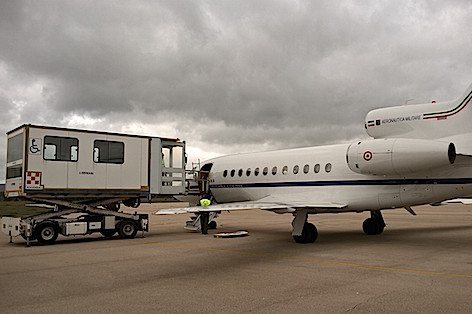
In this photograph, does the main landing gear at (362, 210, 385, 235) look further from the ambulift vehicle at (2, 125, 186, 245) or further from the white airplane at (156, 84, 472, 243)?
the ambulift vehicle at (2, 125, 186, 245)

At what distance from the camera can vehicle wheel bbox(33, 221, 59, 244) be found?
14.5 metres

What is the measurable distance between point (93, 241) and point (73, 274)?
6885 millimetres

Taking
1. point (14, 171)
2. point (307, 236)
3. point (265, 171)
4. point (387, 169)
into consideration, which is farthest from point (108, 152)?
point (387, 169)

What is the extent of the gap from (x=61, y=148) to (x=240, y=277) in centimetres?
907

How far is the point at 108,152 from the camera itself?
51.7 ft

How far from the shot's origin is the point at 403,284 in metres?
7.71

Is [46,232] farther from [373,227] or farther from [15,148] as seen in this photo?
[373,227]

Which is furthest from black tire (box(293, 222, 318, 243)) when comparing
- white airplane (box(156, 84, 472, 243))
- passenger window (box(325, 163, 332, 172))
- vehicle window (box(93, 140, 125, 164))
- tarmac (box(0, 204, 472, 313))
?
vehicle window (box(93, 140, 125, 164))

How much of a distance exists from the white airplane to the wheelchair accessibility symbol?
5860 millimetres

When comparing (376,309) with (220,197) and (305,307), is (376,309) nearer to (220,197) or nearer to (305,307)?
(305,307)

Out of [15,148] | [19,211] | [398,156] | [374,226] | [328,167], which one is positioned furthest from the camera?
[19,211]

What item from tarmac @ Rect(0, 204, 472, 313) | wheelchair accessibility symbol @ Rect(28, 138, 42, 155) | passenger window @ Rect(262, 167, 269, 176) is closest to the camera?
tarmac @ Rect(0, 204, 472, 313)

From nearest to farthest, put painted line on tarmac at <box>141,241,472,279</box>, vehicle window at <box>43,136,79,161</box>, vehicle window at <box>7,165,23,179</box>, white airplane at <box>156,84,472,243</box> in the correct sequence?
painted line on tarmac at <box>141,241,472,279</box>, white airplane at <box>156,84,472,243</box>, vehicle window at <box>7,165,23,179</box>, vehicle window at <box>43,136,79,161</box>

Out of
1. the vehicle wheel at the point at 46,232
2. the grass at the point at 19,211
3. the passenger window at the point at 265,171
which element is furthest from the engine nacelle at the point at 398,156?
the grass at the point at 19,211
